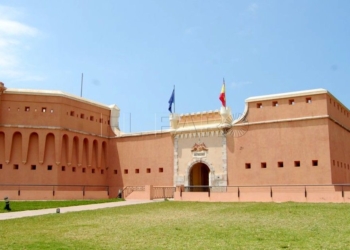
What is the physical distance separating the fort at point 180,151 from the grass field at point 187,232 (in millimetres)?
9240

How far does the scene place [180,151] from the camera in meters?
29.0

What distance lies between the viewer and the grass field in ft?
27.5

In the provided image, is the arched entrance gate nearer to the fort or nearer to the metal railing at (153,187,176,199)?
the fort

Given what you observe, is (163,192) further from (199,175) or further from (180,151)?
(199,175)

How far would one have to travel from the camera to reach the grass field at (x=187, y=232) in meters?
8.39

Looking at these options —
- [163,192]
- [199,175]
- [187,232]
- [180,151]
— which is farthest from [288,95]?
[187,232]

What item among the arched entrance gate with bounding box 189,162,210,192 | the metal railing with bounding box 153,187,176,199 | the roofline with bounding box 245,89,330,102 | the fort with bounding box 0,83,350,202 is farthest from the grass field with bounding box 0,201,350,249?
the arched entrance gate with bounding box 189,162,210,192

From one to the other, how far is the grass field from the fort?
9240 mm

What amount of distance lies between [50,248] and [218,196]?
16.0 m

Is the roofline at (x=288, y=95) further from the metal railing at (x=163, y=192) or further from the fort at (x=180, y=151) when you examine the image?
the metal railing at (x=163, y=192)

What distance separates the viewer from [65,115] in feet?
Answer: 95.3

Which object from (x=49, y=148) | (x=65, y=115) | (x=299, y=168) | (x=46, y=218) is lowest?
(x=46, y=218)

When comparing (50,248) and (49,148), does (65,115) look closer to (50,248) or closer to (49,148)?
(49,148)

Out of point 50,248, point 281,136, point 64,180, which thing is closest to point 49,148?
point 64,180
